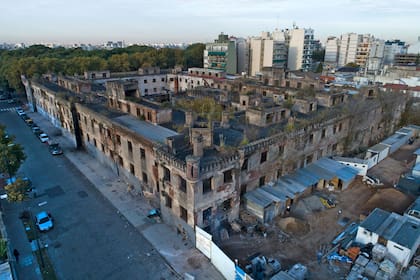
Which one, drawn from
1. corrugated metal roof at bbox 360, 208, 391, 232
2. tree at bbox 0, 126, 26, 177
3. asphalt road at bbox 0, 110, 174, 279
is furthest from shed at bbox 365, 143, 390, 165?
tree at bbox 0, 126, 26, 177

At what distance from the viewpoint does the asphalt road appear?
23656mm

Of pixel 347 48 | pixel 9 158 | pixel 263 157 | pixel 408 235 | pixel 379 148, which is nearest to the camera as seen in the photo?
pixel 408 235

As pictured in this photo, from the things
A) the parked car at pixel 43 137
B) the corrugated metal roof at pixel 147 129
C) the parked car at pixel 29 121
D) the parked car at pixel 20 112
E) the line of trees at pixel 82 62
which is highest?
the line of trees at pixel 82 62

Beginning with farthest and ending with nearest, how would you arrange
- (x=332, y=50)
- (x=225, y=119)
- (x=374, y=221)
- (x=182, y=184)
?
(x=332, y=50), (x=225, y=119), (x=374, y=221), (x=182, y=184)

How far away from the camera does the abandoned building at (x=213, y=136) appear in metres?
26.1

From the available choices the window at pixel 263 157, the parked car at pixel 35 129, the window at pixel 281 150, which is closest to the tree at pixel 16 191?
the window at pixel 263 157

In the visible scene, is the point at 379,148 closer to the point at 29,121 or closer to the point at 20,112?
the point at 29,121

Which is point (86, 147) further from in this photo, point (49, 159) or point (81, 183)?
point (81, 183)

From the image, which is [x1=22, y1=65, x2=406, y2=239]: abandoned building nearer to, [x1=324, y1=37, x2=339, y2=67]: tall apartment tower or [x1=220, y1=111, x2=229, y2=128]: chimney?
[x1=220, y1=111, x2=229, y2=128]: chimney

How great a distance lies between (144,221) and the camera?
2988 cm

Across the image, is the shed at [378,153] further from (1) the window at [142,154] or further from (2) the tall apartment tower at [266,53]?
(2) the tall apartment tower at [266,53]

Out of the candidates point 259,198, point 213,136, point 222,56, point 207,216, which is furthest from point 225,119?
point 222,56

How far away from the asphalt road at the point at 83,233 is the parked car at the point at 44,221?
59 centimetres

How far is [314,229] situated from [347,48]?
471 ft
